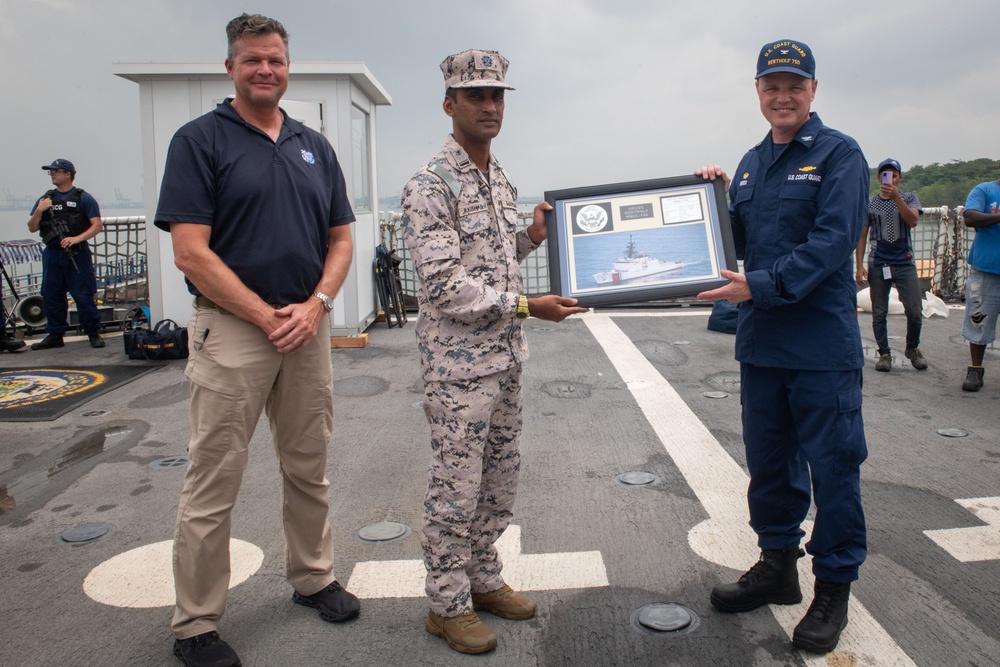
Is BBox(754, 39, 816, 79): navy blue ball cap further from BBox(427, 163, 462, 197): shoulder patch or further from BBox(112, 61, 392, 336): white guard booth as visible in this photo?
BBox(112, 61, 392, 336): white guard booth

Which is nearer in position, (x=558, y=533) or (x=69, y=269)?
(x=558, y=533)

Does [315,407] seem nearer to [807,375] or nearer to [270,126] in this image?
[270,126]

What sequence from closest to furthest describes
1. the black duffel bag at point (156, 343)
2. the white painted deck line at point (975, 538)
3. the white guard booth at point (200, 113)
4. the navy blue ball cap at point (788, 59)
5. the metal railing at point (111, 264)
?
the navy blue ball cap at point (788, 59) < the white painted deck line at point (975, 538) < the black duffel bag at point (156, 343) < the white guard booth at point (200, 113) < the metal railing at point (111, 264)

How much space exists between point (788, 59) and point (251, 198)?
2.03 metres

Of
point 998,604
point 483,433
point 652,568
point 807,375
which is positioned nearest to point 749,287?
point 807,375

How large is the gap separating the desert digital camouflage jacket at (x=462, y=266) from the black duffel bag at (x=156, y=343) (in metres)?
6.12

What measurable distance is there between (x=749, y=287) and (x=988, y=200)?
496cm

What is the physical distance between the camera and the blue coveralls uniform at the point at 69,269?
887 cm

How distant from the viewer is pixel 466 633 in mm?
2754

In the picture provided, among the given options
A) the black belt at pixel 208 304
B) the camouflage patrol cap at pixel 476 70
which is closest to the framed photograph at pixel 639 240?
the camouflage patrol cap at pixel 476 70

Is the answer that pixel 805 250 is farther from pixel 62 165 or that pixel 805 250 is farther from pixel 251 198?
pixel 62 165

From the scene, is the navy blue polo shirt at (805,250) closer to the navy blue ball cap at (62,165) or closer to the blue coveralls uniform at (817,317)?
the blue coveralls uniform at (817,317)

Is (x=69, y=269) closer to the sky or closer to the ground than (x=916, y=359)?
closer to the sky

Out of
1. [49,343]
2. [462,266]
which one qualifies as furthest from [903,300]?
[49,343]
